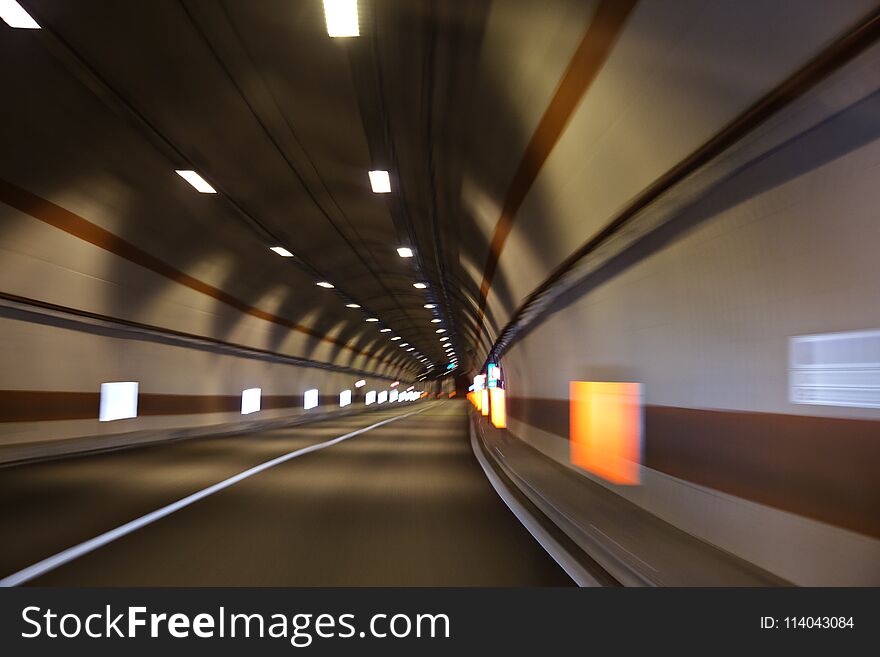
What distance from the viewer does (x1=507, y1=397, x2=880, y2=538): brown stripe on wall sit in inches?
180

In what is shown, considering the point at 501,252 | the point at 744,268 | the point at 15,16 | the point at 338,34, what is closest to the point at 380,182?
the point at 501,252

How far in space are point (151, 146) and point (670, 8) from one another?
9726 millimetres

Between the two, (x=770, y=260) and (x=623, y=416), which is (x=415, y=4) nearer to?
(x=770, y=260)

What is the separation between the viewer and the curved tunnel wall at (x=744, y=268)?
4559 millimetres

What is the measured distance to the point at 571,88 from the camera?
24.6ft

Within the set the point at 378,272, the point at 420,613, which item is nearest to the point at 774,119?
the point at 420,613

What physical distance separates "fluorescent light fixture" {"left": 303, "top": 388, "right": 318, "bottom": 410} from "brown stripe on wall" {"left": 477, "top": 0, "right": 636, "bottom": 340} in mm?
32152

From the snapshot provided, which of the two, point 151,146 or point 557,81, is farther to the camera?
point 151,146

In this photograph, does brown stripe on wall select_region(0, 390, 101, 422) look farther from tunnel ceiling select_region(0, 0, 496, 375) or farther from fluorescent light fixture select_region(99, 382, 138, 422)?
tunnel ceiling select_region(0, 0, 496, 375)

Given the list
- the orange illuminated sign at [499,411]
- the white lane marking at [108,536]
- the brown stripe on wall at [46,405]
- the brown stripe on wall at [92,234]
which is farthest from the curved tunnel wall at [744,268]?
the orange illuminated sign at [499,411]

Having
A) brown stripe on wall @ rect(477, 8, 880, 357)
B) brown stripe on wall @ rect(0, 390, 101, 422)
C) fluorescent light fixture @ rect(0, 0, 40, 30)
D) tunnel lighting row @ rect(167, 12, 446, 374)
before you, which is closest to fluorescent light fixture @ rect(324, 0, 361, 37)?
tunnel lighting row @ rect(167, 12, 446, 374)

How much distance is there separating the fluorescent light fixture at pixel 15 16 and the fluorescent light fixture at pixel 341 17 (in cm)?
331

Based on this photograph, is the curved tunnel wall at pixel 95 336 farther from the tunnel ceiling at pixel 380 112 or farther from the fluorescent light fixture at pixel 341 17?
the fluorescent light fixture at pixel 341 17

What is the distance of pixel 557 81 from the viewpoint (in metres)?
7.62
